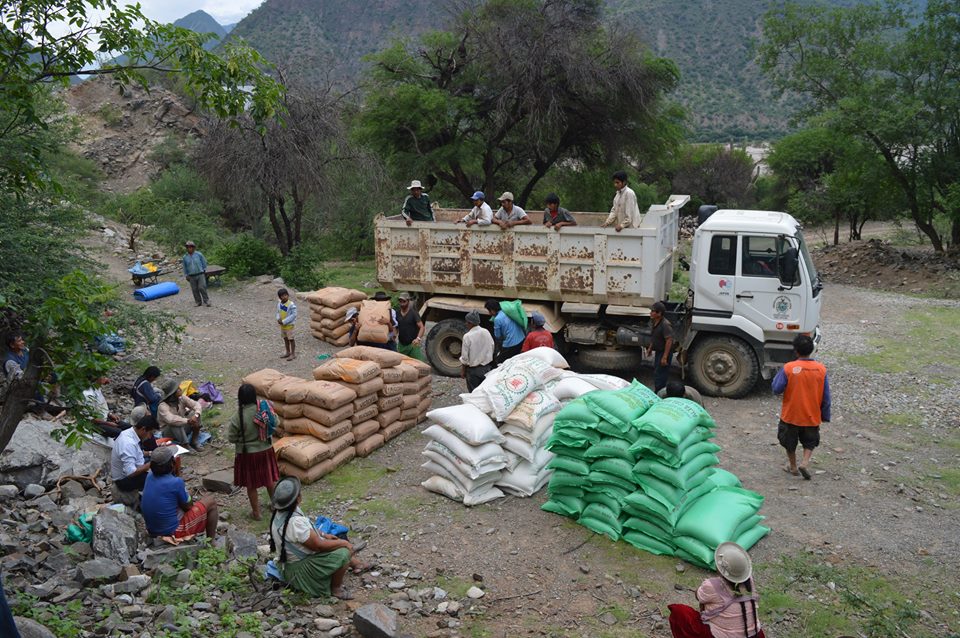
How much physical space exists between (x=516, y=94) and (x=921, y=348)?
11443mm

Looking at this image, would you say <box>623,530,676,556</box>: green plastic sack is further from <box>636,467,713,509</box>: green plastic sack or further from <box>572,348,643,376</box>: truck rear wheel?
<box>572,348,643,376</box>: truck rear wheel

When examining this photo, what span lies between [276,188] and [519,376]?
1287 centimetres

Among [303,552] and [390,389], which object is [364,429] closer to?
[390,389]

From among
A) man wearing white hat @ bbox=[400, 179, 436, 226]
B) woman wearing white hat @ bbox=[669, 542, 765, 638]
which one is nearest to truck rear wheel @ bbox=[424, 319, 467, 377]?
man wearing white hat @ bbox=[400, 179, 436, 226]

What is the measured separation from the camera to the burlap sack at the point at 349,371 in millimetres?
7566

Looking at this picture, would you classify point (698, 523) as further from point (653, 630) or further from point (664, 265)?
point (664, 265)

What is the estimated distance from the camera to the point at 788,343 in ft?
29.8

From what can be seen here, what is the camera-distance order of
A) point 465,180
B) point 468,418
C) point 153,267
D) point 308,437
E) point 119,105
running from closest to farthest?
point 468,418 → point 308,437 → point 153,267 → point 465,180 → point 119,105

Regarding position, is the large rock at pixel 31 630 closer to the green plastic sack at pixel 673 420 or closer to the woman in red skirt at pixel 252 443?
the woman in red skirt at pixel 252 443

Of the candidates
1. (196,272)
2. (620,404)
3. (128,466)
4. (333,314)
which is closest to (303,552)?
(128,466)

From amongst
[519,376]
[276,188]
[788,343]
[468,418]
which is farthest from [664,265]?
[276,188]

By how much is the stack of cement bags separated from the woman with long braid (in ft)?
22.9

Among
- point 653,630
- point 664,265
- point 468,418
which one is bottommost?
point 653,630

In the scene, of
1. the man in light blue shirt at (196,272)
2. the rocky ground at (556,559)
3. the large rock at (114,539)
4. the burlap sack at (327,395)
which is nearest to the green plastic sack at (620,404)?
the rocky ground at (556,559)
